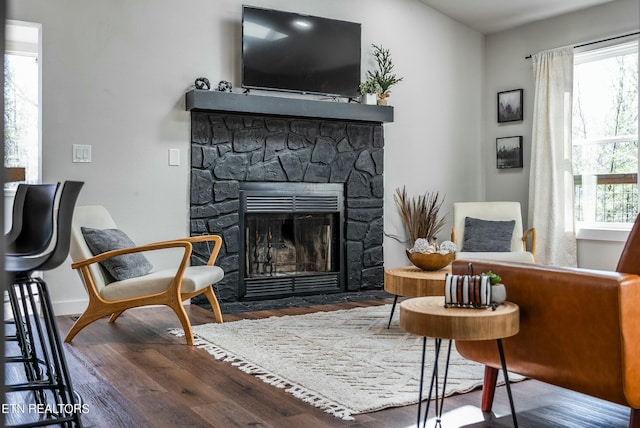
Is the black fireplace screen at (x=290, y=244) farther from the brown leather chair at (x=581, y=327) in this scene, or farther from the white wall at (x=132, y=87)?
the brown leather chair at (x=581, y=327)

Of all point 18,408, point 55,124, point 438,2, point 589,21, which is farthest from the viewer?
point 438,2

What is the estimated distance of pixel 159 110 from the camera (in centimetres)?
497

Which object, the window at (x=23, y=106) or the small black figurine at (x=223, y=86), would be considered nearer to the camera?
the small black figurine at (x=223, y=86)

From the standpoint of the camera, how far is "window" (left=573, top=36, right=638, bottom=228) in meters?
5.57

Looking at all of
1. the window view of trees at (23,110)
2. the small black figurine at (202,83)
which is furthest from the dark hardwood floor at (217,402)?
the window view of trees at (23,110)

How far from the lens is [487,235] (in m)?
5.61

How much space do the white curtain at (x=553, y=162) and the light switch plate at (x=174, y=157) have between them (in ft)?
11.1

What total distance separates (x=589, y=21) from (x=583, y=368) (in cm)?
468

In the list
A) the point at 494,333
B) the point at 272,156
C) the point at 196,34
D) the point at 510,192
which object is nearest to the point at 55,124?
the point at 196,34

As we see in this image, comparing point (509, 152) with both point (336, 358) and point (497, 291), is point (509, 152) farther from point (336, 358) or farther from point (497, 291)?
point (497, 291)

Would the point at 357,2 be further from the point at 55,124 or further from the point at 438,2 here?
the point at 55,124

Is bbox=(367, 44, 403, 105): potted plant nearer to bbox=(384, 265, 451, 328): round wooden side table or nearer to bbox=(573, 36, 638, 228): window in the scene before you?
bbox=(573, 36, 638, 228): window

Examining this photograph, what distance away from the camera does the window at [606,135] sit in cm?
557

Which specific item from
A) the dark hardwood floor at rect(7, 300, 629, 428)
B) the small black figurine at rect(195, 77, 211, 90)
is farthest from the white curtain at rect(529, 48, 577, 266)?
the dark hardwood floor at rect(7, 300, 629, 428)
